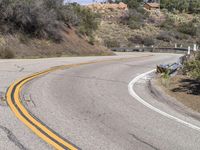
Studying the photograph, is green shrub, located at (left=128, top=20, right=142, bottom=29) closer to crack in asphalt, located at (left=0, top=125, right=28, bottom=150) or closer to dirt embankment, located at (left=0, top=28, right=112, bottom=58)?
dirt embankment, located at (left=0, top=28, right=112, bottom=58)

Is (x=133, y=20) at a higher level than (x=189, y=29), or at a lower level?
higher

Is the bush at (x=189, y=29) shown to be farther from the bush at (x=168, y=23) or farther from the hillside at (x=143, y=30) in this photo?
the bush at (x=168, y=23)

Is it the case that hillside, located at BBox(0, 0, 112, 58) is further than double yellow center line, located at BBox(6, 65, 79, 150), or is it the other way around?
hillside, located at BBox(0, 0, 112, 58)

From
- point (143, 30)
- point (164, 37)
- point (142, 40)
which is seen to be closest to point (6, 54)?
point (142, 40)

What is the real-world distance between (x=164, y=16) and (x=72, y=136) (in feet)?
272

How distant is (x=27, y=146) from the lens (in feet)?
24.0

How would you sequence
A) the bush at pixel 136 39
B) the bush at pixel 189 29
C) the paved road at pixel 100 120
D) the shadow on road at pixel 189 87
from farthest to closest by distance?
the bush at pixel 189 29, the bush at pixel 136 39, the shadow on road at pixel 189 87, the paved road at pixel 100 120

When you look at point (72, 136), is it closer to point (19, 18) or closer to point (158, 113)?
point (158, 113)

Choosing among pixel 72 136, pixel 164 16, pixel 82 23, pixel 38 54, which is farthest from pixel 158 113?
pixel 164 16

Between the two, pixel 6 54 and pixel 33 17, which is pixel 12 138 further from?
pixel 33 17

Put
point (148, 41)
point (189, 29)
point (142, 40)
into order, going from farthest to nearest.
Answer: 1. point (189, 29)
2. point (142, 40)
3. point (148, 41)

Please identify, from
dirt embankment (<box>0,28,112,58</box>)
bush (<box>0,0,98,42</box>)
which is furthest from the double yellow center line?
bush (<box>0,0,98,42</box>)

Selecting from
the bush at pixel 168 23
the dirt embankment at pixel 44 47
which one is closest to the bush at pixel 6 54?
the dirt embankment at pixel 44 47

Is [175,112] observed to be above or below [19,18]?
below
